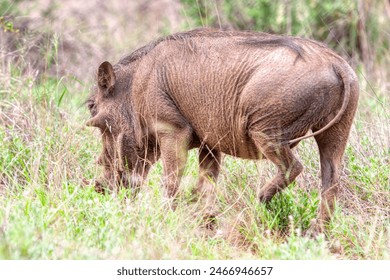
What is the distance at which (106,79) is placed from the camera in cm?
588

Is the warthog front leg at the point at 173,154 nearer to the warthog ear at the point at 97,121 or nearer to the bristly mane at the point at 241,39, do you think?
the warthog ear at the point at 97,121

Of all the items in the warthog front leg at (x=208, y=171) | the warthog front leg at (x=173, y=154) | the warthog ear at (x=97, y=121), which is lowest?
the warthog front leg at (x=208, y=171)

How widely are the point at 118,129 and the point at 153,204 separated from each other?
0.96m

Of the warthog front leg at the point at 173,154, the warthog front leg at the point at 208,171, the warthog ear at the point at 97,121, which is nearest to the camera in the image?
the warthog front leg at the point at 173,154

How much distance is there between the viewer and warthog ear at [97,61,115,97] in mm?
5816

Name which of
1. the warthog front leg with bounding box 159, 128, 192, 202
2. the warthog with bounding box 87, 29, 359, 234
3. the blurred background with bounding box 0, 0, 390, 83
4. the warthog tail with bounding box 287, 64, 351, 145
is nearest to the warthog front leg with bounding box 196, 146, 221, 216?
the warthog with bounding box 87, 29, 359, 234

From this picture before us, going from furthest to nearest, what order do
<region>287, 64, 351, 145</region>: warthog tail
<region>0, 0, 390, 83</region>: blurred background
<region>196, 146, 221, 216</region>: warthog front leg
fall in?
<region>0, 0, 390, 83</region>: blurred background, <region>196, 146, 221, 216</region>: warthog front leg, <region>287, 64, 351, 145</region>: warthog tail

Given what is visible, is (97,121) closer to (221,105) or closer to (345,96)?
(221,105)

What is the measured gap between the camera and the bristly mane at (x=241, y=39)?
507 centimetres

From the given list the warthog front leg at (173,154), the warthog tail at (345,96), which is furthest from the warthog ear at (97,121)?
the warthog tail at (345,96)

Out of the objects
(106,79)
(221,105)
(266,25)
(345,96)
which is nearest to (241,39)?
(221,105)

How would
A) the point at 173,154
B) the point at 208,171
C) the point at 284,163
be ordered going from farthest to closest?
1. the point at 208,171
2. the point at 173,154
3. the point at 284,163

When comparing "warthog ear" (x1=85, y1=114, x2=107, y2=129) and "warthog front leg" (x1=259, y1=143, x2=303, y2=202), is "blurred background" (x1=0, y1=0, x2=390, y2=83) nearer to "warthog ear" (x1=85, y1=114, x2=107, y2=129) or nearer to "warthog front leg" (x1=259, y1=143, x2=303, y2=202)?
"warthog ear" (x1=85, y1=114, x2=107, y2=129)

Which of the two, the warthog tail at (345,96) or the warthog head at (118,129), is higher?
the warthog tail at (345,96)
